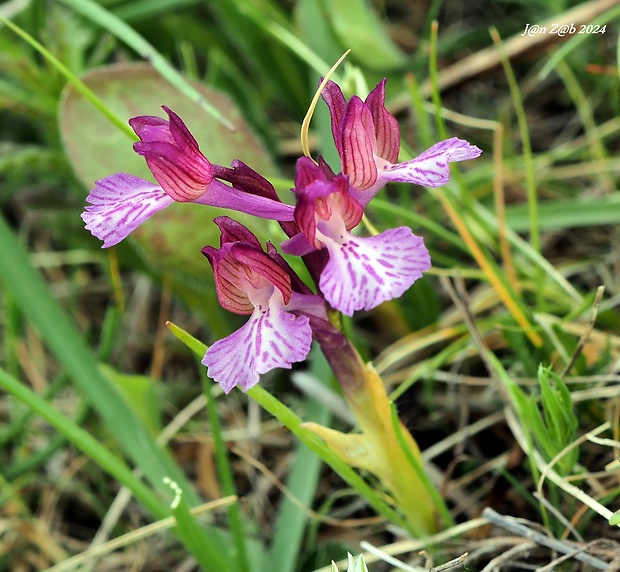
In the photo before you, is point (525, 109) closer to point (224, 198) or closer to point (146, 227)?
point (146, 227)

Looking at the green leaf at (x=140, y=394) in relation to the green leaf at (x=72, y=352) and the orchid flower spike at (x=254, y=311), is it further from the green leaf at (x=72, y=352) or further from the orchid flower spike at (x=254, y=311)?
the orchid flower spike at (x=254, y=311)

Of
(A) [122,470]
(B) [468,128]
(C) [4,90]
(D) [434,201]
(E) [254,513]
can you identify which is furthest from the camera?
(B) [468,128]

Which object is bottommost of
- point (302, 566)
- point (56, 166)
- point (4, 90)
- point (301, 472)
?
point (302, 566)

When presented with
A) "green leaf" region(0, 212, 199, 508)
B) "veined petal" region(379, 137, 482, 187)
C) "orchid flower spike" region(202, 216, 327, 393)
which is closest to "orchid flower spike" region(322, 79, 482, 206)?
"veined petal" region(379, 137, 482, 187)

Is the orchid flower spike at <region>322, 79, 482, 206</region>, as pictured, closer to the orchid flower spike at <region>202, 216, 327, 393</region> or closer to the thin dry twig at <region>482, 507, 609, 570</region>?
the orchid flower spike at <region>202, 216, 327, 393</region>

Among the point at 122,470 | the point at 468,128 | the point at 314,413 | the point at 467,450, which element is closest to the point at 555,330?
the point at 467,450

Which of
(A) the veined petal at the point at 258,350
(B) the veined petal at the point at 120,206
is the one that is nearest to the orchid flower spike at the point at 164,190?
(B) the veined petal at the point at 120,206
